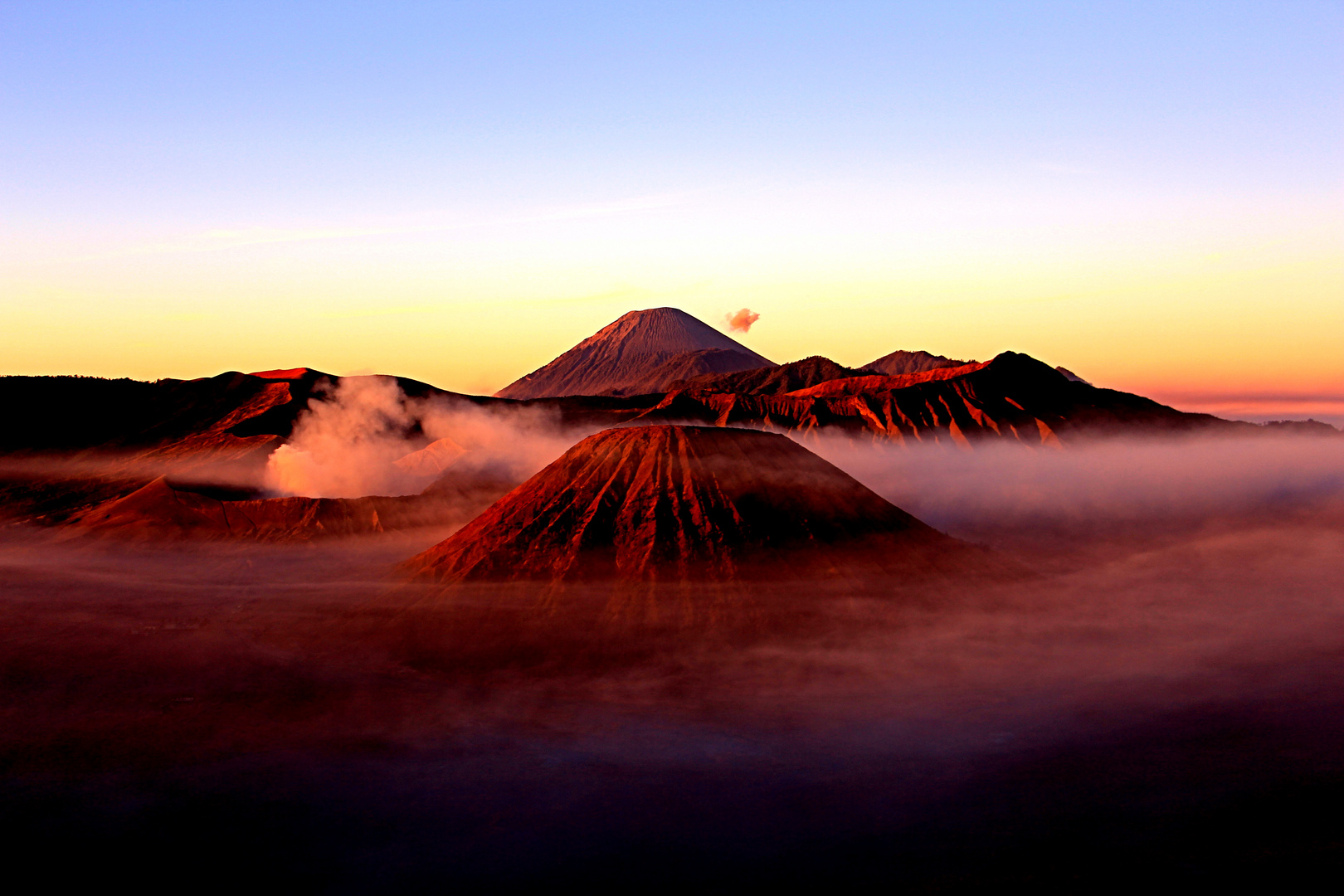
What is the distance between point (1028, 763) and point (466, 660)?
40.1 metres

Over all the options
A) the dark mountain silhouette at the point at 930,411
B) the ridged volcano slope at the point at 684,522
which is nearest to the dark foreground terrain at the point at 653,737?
the ridged volcano slope at the point at 684,522

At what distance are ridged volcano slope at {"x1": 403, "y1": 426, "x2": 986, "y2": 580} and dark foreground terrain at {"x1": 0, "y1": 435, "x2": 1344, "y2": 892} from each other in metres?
3.03

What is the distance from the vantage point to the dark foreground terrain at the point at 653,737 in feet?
166

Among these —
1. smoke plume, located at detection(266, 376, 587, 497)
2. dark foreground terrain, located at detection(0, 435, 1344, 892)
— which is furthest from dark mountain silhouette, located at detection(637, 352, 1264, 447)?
dark foreground terrain, located at detection(0, 435, 1344, 892)

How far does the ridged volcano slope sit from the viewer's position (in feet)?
277

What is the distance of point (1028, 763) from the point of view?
61969mm

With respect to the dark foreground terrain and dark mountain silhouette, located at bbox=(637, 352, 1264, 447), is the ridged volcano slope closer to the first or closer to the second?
the dark foreground terrain

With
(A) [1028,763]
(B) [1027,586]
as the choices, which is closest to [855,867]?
(A) [1028,763]

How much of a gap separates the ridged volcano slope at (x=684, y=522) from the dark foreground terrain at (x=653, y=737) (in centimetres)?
303

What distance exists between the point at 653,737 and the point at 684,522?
24.6m

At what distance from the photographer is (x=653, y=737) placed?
213 ft

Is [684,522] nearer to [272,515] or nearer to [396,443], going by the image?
[272,515]

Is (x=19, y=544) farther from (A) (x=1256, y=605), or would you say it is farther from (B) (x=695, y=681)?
(A) (x=1256, y=605)

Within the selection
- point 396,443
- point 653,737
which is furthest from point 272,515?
point 653,737
